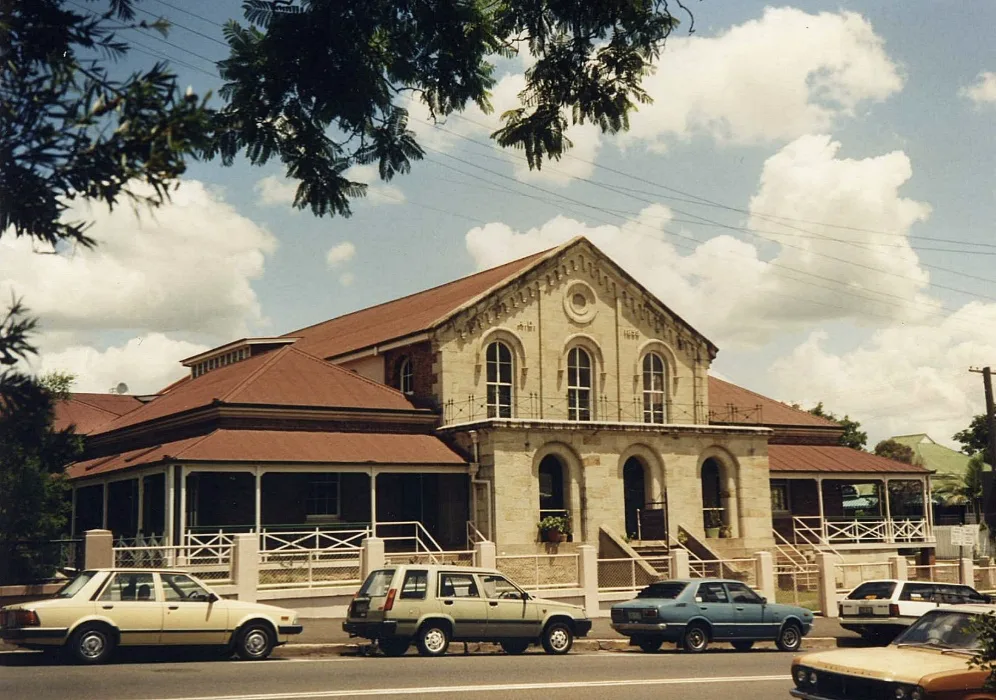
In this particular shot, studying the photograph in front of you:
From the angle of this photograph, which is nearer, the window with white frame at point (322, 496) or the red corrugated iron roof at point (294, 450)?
the red corrugated iron roof at point (294, 450)

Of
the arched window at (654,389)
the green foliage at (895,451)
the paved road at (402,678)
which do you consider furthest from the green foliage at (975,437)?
the paved road at (402,678)

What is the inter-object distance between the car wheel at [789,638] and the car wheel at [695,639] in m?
1.68

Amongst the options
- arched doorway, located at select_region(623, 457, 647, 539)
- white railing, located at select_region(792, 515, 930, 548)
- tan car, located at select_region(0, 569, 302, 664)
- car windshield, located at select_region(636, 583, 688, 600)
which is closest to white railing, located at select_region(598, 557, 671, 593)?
arched doorway, located at select_region(623, 457, 647, 539)

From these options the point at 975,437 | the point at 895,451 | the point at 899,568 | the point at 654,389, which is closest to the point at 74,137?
the point at 899,568

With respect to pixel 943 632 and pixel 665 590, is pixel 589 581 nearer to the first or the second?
→ pixel 665 590

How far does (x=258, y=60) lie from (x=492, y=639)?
537 inches

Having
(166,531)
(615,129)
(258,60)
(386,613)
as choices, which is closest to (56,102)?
(258,60)

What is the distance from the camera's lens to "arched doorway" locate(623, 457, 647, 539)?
3703 centimetres

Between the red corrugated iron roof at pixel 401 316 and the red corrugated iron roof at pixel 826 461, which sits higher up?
the red corrugated iron roof at pixel 401 316

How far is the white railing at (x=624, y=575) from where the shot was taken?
3019cm

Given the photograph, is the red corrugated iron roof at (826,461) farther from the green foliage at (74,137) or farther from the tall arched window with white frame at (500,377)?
the green foliage at (74,137)

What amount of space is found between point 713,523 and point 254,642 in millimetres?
22689

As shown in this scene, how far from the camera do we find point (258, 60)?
358 inches

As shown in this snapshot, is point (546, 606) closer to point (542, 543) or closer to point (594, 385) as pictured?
point (542, 543)
